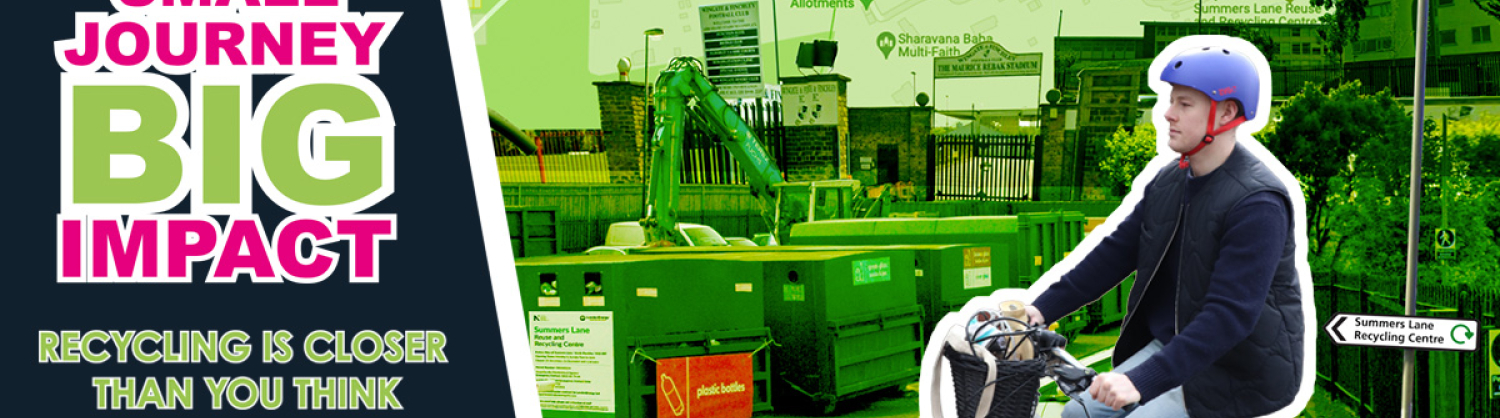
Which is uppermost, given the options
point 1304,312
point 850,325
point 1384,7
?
point 1384,7

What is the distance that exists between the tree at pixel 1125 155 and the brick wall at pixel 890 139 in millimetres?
3098

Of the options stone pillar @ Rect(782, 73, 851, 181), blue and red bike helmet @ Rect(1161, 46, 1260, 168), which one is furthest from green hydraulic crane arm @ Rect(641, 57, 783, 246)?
blue and red bike helmet @ Rect(1161, 46, 1260, 168)

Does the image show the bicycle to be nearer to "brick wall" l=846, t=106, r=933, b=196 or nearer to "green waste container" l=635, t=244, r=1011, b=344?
"green waste container" l=635, t=244, r=1011, b=344

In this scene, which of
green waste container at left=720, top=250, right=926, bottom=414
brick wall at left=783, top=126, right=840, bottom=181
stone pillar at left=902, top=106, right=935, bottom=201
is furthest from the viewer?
stone pillar at left=902, top=106, right=935, bottom=201

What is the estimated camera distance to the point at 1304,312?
3.32m

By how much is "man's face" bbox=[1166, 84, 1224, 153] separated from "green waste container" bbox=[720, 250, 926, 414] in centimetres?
478

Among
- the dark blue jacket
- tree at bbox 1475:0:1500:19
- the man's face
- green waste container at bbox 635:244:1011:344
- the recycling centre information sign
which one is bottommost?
the recycling centre information sign

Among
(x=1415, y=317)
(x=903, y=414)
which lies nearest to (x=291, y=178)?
(x=903, y=414)

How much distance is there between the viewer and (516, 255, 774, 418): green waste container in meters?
7.37

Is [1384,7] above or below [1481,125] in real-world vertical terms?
above

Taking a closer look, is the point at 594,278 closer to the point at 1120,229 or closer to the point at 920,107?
the point at 1120,229

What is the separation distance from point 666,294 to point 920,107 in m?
11.2

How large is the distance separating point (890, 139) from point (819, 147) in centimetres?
157

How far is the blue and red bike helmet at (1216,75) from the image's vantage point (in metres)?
3.07
